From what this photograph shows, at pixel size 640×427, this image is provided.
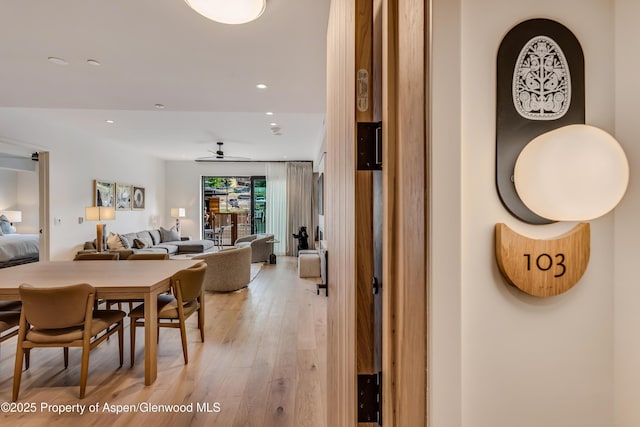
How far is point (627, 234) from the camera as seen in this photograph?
25.9 inches

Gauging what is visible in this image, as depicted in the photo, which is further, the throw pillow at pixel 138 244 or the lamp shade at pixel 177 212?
the lamp shade at pixel 177 212

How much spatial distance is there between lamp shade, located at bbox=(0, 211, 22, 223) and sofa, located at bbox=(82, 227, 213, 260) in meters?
3.61

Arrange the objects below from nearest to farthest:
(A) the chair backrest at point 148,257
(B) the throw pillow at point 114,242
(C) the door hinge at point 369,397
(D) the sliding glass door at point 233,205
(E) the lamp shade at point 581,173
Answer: (E) the lamp shade at point 581,173 → (C) the door hinge at point 369,397 → (A) the chair backrest at point 148,257 → (B) the throw pillow at point 114,242 → (D) the sliding glass door at point 233,205

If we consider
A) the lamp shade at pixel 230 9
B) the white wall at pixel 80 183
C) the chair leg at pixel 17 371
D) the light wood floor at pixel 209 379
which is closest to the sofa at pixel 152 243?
the white wall at pixel 80 183

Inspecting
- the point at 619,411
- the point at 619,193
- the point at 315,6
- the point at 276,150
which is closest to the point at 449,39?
the point at 619,193

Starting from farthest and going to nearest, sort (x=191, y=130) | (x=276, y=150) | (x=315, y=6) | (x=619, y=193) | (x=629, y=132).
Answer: (x=276, y=150), (x=191, y=130), (x=315, y=6), (x=629, y=132), (x=619, y=193)

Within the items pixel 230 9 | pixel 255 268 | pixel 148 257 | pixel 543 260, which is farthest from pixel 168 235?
pixel 543 260

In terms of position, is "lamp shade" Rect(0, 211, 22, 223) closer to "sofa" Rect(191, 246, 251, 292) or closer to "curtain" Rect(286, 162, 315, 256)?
"sofa" Rect(191, 246, 251, 292)

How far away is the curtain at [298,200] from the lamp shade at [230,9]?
6.91 m

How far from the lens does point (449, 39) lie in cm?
56

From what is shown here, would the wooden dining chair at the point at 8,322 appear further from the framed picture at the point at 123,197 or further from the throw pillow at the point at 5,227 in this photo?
the throw pillow at the point at 5,227

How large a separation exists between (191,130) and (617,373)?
238 inches

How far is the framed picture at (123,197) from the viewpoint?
265 inches

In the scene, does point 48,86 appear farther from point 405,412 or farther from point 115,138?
point 405,412
